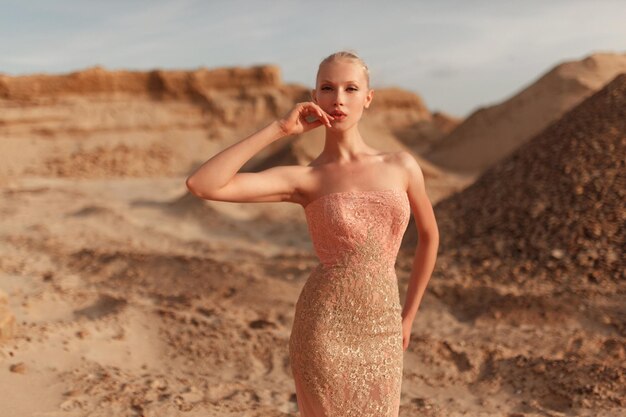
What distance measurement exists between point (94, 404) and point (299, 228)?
9412 millimetres

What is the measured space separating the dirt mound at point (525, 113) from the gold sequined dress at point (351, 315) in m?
21.5

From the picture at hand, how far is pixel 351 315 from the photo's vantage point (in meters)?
2.48

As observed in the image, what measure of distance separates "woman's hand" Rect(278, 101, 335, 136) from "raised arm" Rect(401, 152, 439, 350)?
40 centimetres

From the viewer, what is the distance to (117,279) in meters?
9.80

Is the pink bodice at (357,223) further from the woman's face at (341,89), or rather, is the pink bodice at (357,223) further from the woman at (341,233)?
the woman's face at (341,89)

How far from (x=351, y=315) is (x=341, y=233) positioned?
306 millimetres

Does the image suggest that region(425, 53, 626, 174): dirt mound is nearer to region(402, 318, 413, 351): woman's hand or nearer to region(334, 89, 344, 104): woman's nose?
region(402, 318, 413, 351): woman's hand

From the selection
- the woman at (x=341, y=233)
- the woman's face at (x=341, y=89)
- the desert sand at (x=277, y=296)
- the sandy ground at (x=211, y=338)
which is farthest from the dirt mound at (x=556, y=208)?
the woman's face at (x=341, y=89)

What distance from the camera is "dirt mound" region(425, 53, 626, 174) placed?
23531 mm

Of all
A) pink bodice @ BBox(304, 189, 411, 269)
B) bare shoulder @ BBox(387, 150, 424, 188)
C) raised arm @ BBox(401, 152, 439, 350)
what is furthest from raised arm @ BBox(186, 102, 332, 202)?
raised arm @ BBox(401, 152, 439, 350)

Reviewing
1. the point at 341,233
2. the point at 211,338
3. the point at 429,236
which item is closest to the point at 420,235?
the point at 429,236

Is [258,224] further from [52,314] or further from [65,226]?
[52,314]

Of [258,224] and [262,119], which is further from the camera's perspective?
[262,119]

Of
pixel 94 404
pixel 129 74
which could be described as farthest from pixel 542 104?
pixel 94 404
